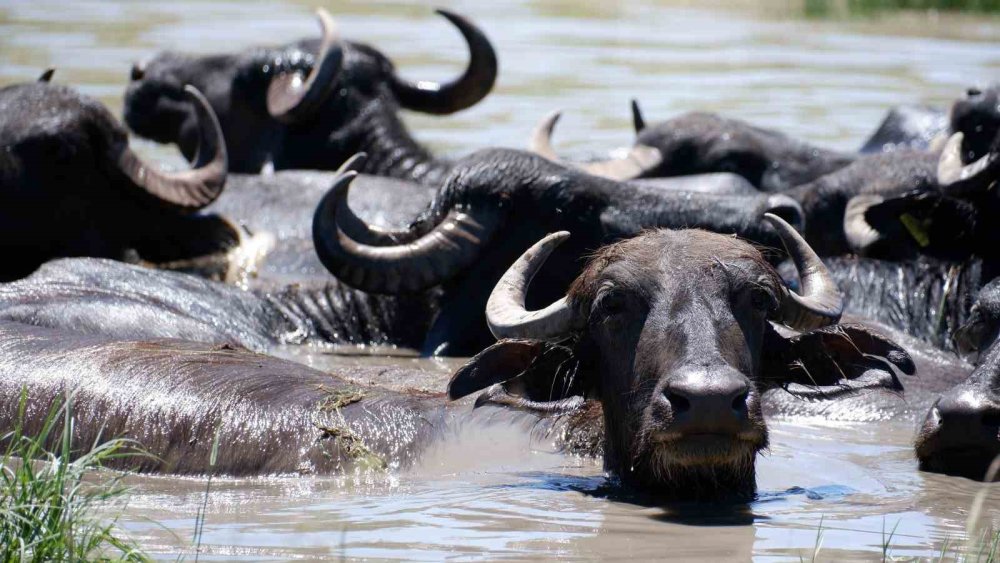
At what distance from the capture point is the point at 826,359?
268 inches

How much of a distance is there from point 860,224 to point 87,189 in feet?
14.6

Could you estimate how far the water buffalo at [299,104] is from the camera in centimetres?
1335

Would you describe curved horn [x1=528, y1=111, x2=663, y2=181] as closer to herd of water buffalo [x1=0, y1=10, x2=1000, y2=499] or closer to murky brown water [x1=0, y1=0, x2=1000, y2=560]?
herd of water buffalo [x1=0, y1=10, x2=1000, y2=499]

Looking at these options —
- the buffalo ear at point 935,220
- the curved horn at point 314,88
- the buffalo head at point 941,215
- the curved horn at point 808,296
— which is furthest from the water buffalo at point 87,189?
the curved horn at point 808,296

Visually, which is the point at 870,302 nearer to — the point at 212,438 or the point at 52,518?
the point at 212,438

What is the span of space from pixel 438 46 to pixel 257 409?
64.2 ft

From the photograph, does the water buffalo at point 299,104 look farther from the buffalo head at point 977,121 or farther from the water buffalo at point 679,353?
the water buffalo at point 679,353

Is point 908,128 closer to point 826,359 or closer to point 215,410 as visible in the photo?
point 826,359

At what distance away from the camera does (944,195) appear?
32.8 feet

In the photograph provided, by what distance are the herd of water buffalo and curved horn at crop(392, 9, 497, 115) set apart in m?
0.02

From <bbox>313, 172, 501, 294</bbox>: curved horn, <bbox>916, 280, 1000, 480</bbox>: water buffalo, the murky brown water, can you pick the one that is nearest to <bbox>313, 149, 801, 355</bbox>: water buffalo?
<bbox>313, 172, 501, 294</bbox>: curved horn

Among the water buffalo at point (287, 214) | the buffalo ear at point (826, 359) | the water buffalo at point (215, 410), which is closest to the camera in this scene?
the water buffalo at point (215, 410)

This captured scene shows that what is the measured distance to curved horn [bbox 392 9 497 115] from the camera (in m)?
14.2

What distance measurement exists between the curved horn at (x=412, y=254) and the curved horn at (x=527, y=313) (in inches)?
96.9
